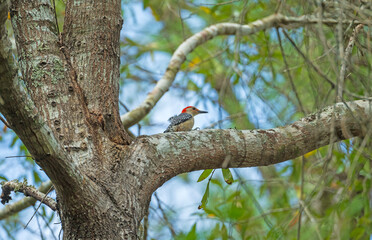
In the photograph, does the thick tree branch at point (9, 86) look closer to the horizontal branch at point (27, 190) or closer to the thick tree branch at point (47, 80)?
the thick tree branch at point (47, 80)

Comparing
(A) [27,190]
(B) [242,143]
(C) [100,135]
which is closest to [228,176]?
(B) [242,143]

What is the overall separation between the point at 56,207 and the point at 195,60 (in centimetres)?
462

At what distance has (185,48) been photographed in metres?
4.42

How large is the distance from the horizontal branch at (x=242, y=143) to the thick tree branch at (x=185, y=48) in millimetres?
1355

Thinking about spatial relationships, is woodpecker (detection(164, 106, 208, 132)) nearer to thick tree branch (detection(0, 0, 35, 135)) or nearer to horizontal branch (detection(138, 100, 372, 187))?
horizontal branch (detection(138, 100, 372, 187))

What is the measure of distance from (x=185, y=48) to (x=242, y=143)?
2052 millimetres

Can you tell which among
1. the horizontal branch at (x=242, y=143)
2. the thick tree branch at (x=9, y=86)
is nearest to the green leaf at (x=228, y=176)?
the horizontal branch at (x=242, y=143)

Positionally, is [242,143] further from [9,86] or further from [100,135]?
[9,86]

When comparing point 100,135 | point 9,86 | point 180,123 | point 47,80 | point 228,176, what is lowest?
point 228,176

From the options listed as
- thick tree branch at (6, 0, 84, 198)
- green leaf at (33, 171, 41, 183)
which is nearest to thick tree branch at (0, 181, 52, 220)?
green leaf at (33, 171, 41, 183)

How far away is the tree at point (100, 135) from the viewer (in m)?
2.11

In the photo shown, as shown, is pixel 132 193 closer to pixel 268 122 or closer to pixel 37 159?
pixel 37 159

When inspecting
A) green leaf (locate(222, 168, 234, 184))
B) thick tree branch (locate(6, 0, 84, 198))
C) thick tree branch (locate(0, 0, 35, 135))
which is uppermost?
thick tree branch (locate(6, 0, 84, 198))

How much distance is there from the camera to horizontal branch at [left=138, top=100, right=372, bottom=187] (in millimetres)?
2463
